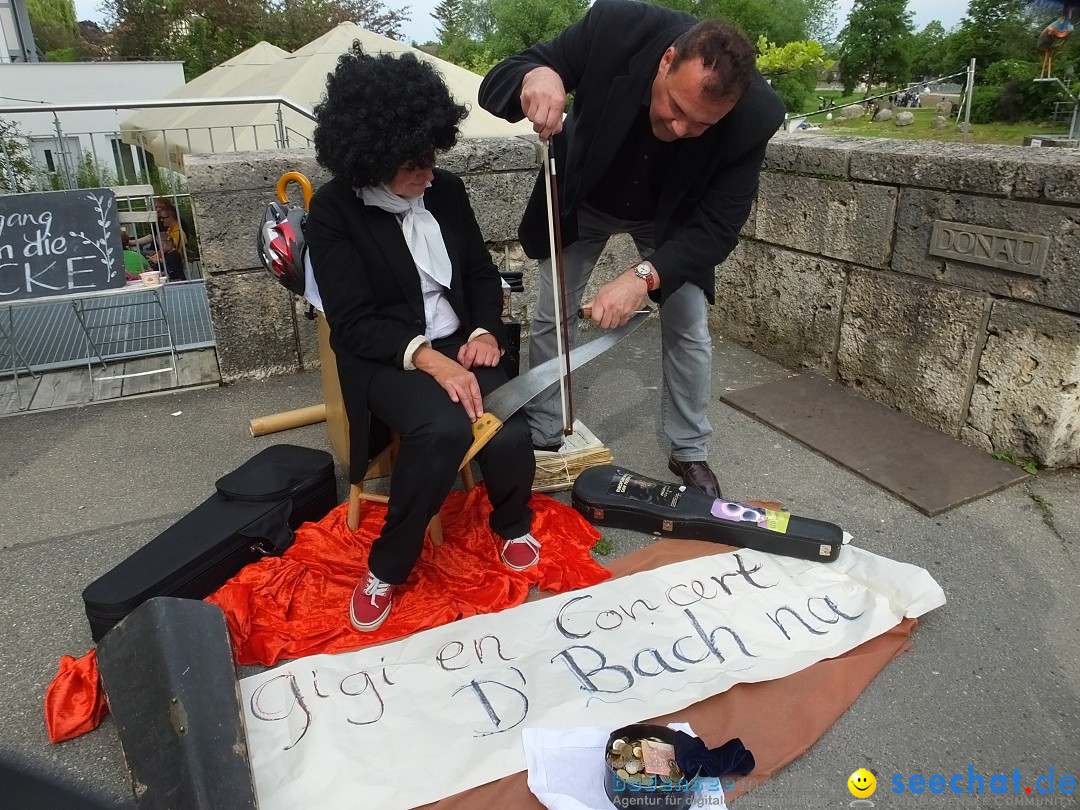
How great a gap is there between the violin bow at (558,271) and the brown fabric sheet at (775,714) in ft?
3.44

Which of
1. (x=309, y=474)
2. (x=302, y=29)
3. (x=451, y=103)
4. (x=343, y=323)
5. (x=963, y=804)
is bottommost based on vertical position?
(x=963, y=804)

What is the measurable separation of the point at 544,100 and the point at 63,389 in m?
3.22

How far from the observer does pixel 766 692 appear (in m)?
2.04

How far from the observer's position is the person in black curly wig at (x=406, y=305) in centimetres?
217

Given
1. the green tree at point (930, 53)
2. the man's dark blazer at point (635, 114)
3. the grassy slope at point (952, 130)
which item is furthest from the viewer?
the green tree at point (930, 53)

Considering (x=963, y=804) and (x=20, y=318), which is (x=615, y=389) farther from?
(x=20, y=318)

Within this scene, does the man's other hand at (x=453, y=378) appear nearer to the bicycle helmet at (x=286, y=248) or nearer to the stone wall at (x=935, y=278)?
the bicycle helmet at (x=286, y=248)

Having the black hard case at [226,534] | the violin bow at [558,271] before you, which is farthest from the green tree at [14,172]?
the violin bow at [558,271]

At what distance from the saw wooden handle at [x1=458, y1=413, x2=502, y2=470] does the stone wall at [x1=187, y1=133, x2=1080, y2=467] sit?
7.07 feet

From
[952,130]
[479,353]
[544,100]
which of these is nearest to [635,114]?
[544,100]

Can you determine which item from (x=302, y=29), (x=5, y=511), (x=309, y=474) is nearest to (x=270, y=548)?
(x=309, y=474)

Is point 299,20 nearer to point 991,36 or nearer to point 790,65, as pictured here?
point 790,65

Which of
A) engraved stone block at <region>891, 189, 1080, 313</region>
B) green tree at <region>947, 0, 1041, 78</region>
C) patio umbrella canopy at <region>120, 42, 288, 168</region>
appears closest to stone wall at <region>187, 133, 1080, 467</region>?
engraved stone block at <region>891, 189, 1080, 313</region>

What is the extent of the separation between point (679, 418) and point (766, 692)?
1283 millimetres
